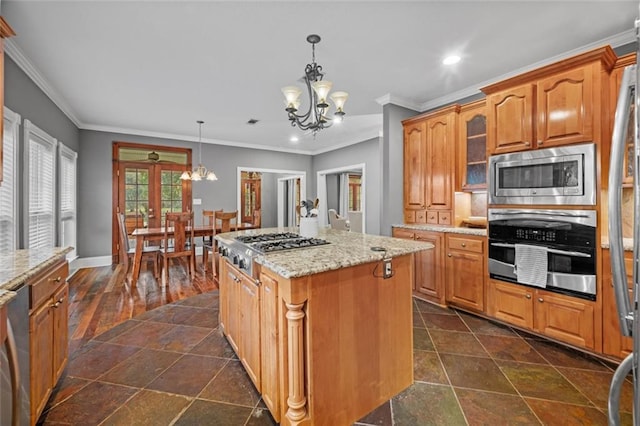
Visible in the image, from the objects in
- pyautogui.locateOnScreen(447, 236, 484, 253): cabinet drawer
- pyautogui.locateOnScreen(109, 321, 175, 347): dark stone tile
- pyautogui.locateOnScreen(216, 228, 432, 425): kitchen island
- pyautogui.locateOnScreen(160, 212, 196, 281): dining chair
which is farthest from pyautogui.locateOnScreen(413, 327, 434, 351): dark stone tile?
pyautogui.locateOnScreen(160, 212, 196, 281): dining chair

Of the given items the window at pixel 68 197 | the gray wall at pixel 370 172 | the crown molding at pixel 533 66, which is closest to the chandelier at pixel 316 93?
the crown molding at pixel 533 66

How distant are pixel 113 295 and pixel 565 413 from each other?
437 centimetres

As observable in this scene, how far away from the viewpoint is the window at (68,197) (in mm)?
4312

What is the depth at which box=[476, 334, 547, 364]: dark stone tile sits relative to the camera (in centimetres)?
219

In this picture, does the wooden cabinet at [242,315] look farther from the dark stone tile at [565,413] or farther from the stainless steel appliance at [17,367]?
the dark stone tile at [565,413]

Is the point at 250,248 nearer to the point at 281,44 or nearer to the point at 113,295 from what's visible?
the point at 281,44

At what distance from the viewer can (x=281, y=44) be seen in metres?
2.53

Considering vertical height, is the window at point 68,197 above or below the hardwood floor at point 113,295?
above

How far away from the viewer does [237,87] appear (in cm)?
348

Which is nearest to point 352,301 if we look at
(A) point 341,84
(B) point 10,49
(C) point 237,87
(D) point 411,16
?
(D) point 411,16

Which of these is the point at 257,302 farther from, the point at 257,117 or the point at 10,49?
the point at 257,117

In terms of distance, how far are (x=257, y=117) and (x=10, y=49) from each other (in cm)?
273

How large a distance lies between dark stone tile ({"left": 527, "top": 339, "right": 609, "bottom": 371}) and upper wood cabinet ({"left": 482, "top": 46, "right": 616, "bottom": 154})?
63.6 inches

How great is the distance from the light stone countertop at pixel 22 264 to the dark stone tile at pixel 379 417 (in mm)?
1743
